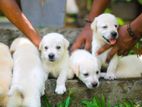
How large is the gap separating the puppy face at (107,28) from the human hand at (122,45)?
0.19 ft

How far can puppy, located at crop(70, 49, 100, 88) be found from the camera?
19.6 ft

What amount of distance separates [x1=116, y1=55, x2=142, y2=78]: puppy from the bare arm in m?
0.90

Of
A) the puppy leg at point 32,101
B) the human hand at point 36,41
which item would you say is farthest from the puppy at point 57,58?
the puppy leg at point 32,101

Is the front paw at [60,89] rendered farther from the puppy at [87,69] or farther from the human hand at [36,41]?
the human hand at [36,41]

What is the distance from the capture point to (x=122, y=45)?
6145mm

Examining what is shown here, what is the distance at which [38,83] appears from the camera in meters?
5.69

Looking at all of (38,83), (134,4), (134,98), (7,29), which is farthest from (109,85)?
(134,4)

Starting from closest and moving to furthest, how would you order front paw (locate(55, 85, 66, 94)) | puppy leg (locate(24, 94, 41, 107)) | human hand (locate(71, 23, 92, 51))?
puppy leg (locate(24, 94, 41, 107)), front paw (locate(55, 85, 66, 94)), human hand (locate(71, 23, 92, 51))

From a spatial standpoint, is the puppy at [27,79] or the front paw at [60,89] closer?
the puppy at [27,79]

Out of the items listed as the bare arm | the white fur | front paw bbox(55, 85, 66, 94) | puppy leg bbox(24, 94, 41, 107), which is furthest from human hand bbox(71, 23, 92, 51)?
the white fur

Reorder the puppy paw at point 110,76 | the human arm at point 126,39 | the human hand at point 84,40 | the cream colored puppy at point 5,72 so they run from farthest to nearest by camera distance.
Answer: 1. the human hand at point 84,40
2. the puppy paw at point 110,76
3. the human arm at point 126,39
4. the cream colored puppy at point 5,72

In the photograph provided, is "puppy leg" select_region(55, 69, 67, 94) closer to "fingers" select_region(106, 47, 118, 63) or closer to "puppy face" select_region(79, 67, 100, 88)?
"puppy face" select_region(79, 67, 100, 88)

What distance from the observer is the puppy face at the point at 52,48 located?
19.8 ft

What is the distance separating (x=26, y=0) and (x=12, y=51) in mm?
1120
